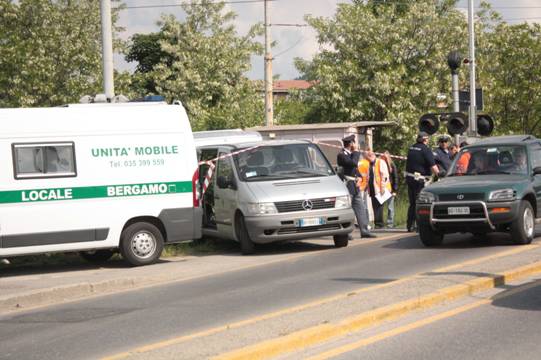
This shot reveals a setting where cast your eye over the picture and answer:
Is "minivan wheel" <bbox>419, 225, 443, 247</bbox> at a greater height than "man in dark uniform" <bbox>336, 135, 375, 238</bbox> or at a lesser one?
lesser

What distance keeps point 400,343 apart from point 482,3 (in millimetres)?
49107

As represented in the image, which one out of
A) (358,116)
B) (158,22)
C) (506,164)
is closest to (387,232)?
(506,164)

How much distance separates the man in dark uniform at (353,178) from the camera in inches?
708

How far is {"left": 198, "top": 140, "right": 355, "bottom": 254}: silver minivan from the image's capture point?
15.7 metres

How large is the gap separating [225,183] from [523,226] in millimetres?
5341

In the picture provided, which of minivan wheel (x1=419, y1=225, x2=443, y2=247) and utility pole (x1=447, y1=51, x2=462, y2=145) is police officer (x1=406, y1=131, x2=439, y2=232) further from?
utility pole (x1=447, y1=51, x2=462, y2=145)

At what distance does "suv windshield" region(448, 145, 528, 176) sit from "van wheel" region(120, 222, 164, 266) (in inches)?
212

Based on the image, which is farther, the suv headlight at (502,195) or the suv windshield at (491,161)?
the suv windshield at (491,161)

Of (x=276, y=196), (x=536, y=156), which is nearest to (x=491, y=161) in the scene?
(x=536, y=156)

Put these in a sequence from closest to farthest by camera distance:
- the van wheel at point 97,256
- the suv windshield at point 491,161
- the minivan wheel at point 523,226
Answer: the minivan wheel at point 523,226
the suv windshield at point 491,161
the van wheel at point 97,256

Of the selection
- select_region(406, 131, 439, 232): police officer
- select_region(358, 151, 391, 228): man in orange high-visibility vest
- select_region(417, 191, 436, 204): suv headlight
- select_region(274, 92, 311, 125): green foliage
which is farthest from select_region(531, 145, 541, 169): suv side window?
select_region(274, 92, 311, 125): green foliage

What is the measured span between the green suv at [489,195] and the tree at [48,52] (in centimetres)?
2575

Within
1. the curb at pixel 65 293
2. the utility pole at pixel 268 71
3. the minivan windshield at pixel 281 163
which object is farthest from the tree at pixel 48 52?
the curb at pixel 65 293

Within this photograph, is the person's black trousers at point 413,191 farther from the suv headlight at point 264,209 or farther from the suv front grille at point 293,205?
the suv headlight at point 264,209
